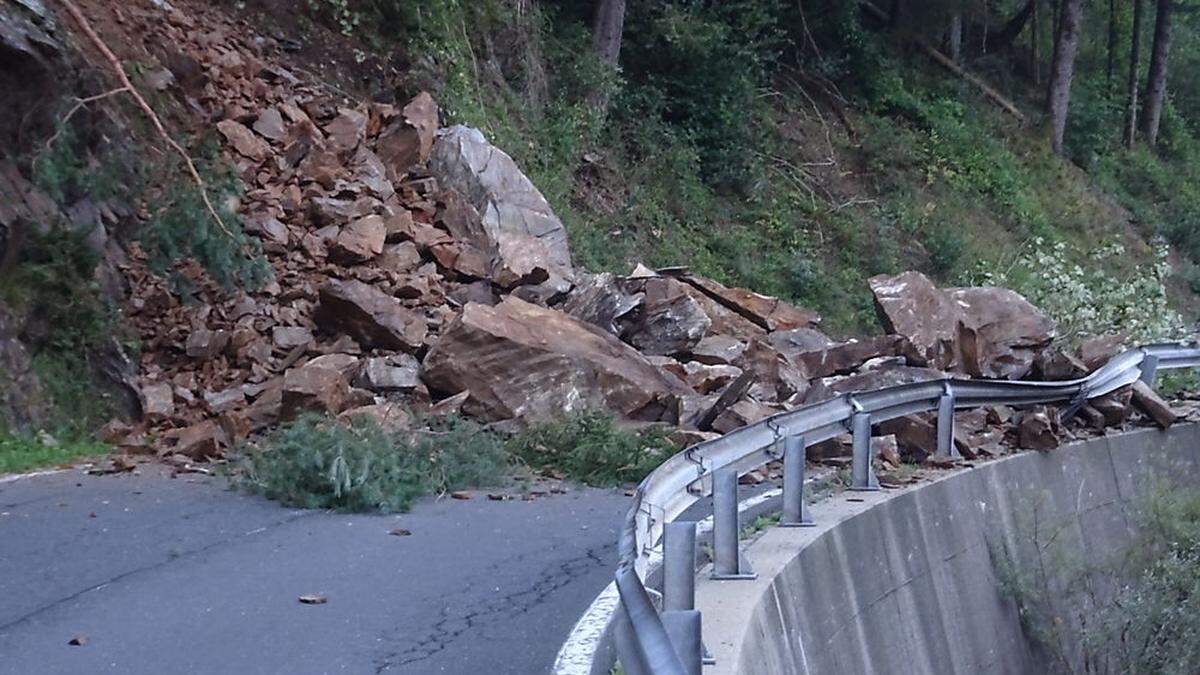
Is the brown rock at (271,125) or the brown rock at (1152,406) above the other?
the brown rock at (271,125)

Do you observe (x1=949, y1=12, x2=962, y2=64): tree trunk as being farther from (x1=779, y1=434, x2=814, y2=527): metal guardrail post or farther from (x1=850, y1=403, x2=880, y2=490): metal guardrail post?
(x1=779, y1=434, x2=814, y2=527): metal guardrail post

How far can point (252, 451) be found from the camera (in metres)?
11.0

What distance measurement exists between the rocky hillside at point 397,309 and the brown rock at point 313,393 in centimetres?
2

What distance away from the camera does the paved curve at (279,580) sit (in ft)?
20.6

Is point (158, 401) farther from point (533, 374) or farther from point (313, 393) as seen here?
point (533, 374)

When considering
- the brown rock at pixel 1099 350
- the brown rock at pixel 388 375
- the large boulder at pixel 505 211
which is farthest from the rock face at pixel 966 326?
the brown rock at pixel 388 375

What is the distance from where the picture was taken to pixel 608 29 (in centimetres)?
2338

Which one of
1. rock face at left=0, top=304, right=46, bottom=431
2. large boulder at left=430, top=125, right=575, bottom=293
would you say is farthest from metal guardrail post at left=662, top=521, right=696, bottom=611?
large boulder at left=430, top=125, right=575, bottom=293

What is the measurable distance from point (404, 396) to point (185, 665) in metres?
6.68

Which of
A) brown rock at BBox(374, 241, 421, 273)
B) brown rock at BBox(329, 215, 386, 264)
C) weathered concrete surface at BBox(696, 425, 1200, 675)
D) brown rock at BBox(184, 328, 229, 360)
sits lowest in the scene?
weathered concrete surface at BBox(696, 425, 1200, 675)

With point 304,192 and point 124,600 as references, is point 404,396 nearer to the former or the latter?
point 304,192

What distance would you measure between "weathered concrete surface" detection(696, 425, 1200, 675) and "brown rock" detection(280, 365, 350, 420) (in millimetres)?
5112

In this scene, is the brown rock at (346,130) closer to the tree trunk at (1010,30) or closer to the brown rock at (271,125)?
the brown rock at (271,125)

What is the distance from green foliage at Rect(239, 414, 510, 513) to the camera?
987 cm
